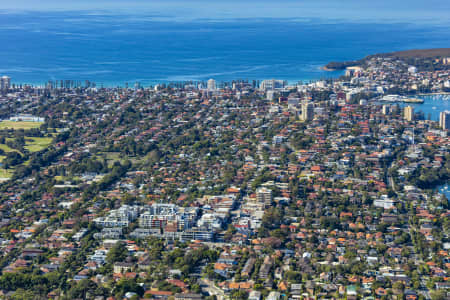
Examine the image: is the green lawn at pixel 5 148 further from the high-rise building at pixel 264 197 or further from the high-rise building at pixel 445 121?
the high-rise building at pixel 445 121

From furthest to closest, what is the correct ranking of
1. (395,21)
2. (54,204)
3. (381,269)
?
(395,21) < (54,204) < (381,269)

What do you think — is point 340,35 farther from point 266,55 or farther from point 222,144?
point 222,144

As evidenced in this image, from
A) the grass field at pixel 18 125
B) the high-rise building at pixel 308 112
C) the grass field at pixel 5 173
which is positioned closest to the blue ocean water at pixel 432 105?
the high-rise building at pixel 308 112

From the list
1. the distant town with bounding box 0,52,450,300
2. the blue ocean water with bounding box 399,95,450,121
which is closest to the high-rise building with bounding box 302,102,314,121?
the distant town with bounding box 0,52,450,300

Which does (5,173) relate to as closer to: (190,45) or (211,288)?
(211,288)

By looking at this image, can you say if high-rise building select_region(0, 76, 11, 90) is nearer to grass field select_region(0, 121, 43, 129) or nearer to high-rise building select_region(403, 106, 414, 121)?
grass field select_region(0, 121, 43, 129)

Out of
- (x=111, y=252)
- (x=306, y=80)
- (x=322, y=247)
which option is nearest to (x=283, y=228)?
(x=322, y=247)
